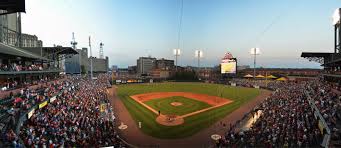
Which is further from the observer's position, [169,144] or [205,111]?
[205,111]

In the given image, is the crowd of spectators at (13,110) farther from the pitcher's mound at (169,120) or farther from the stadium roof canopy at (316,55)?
the stadium roof canopy at (316,55)

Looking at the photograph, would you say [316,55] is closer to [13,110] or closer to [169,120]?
[169,120]

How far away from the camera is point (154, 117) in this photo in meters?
21.0

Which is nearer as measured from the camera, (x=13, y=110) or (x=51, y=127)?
(x=13, y=110)

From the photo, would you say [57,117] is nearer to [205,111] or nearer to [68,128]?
[68,128]

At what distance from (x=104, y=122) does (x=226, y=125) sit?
1253 centimetres

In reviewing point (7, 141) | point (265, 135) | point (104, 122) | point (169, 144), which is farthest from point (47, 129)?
point (265, 135)

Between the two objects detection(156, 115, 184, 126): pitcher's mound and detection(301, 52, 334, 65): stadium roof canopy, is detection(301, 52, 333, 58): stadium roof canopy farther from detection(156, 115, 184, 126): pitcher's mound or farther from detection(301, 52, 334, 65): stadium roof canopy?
detection(156, 115, 184, 126): pitcher's mound

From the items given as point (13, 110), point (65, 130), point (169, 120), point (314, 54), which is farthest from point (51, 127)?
point (314, 54)

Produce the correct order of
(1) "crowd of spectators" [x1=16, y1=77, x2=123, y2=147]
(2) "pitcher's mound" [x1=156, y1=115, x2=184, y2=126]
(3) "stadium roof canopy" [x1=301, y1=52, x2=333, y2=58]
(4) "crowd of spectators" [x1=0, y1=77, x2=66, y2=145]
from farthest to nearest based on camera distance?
(3) "stadium roof canopy" [x1=301, y1=52, x2=333, y2=58] < (2) "pitcher's mound" [x1=156, y1=115, x2=184, y2=126] < (1) "crowd of spectators" [x1=16, y1=77, x2=123, y2=147] < (4) "crowd of spectators" [x1=0, y1=77, x2=66, y2=145]

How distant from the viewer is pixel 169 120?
19578 mm

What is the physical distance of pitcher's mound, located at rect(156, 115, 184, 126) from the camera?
61.5 feet

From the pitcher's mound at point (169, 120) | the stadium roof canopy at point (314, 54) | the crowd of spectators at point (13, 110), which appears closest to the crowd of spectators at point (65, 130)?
the crowd of spectators at point (13, 110)

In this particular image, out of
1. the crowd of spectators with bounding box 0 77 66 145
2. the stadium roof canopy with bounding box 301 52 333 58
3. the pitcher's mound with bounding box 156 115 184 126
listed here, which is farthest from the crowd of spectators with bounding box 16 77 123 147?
A: the stadium roof canopy with bounding box 301 52 333 58
